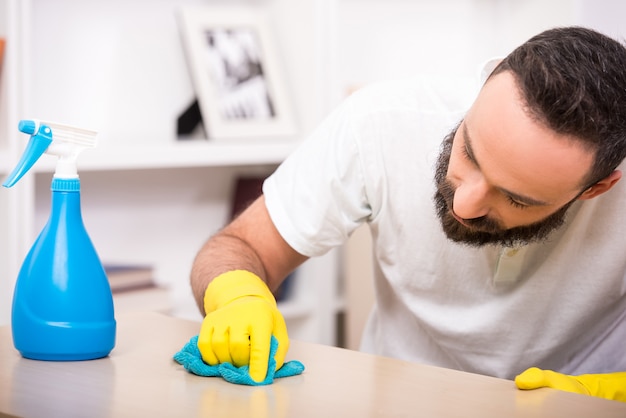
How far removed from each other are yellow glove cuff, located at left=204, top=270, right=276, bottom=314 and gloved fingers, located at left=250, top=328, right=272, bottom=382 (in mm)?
122

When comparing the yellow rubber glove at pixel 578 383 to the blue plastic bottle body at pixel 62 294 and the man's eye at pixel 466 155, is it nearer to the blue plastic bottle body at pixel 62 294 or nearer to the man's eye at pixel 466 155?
the man's eye at pixel 466 155

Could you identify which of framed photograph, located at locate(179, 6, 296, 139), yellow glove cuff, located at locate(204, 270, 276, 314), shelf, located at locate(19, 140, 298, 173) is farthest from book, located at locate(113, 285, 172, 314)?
yellow glove cuff, located at locate(204, 270, 276, 314)

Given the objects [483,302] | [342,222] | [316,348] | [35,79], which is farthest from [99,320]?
[35,79]

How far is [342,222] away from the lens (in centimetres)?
139

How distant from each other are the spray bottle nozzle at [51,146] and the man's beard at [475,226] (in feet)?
1.61

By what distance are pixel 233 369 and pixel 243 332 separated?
5 cm

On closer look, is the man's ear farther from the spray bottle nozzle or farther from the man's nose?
the spray bottle nozzle

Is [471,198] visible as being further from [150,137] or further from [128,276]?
[150,137]

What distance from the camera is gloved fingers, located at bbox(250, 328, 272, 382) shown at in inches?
38.0

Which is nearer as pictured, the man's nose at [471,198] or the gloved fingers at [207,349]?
the gloved fingers at [207,349]

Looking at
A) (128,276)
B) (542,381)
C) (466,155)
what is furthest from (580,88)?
(128,276)

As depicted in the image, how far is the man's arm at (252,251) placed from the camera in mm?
1307

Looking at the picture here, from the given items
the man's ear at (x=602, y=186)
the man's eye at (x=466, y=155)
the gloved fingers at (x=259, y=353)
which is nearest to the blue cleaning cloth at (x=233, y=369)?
the gloved fingers at (x=259, y=353)

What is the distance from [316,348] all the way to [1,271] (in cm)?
94
